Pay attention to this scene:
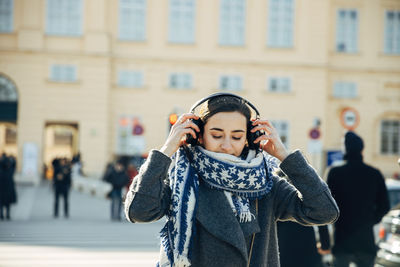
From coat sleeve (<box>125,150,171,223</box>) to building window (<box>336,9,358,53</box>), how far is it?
3731cm

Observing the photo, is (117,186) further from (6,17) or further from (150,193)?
(6,17)

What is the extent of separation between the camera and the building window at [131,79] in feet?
119

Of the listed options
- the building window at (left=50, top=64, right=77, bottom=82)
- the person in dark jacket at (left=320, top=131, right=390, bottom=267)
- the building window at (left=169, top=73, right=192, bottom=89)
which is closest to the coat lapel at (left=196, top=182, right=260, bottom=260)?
the person in dark jacket at (left=320, top=131, right=390, bottom=267)

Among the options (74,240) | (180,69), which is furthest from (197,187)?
(180,69)

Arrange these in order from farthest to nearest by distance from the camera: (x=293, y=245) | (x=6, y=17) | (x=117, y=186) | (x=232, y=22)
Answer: (x=232, y=22)
(x=6, y=17)
(x=117, y=186)
(x=293, y=245)

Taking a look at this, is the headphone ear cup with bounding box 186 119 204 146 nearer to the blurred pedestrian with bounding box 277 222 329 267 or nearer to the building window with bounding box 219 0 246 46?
the blurred pedestrian with bounding box 277 222 329 267

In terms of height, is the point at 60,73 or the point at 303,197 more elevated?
the point at 60,73

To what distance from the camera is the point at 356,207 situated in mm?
6250

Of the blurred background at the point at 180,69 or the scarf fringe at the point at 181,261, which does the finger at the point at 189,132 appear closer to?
the scarf fringe at the point at 181,261

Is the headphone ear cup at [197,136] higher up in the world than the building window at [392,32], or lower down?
lower down

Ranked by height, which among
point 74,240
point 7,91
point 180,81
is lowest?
point 74,240

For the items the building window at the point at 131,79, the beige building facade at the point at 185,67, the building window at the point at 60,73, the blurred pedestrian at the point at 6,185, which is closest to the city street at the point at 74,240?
the blurred pedestrian at the point at 6,185

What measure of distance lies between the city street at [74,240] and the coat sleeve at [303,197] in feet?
12.1

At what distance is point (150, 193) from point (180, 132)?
1.11 feet
